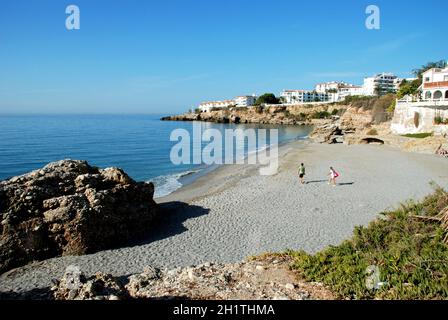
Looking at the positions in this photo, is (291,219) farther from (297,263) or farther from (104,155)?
(104,155)

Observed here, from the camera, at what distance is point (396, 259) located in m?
5.83

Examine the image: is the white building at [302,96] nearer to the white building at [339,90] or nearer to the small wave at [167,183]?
the white building at [339,90]

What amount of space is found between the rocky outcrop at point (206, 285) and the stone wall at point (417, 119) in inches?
1409

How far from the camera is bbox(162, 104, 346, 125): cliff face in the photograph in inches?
4289

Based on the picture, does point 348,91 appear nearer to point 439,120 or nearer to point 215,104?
point 215,104

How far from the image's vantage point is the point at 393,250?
623cm

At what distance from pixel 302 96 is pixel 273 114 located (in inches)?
1734

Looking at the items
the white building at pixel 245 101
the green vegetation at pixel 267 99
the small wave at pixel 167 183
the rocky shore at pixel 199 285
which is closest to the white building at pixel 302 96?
the green vegetation at pixel 267 99

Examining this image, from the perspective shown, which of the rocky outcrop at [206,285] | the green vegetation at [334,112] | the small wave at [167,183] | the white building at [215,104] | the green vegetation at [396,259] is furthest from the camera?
the white building at [215,104]

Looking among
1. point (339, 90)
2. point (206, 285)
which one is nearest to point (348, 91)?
point (339, 90)

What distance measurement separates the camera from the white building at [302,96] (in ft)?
504

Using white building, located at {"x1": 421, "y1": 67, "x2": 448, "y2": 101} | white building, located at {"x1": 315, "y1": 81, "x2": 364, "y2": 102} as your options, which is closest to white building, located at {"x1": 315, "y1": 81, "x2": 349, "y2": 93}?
white building, located at {"x1": 315, "y1": 81, "x2": 364, "y2": 102}

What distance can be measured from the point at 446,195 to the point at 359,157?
25.3 m
